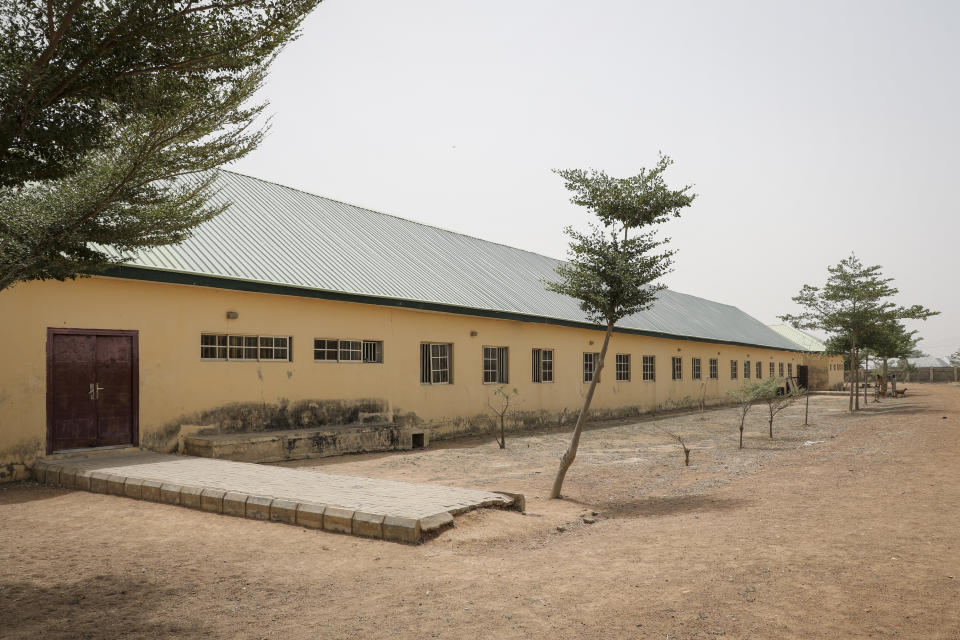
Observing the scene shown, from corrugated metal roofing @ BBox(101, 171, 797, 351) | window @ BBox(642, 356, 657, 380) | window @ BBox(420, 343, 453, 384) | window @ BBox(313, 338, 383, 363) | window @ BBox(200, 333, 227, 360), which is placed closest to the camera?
window @ BBox(200, 333, 227, 360)

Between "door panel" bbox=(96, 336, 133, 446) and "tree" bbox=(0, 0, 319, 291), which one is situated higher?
"tree" bbox=(0, 0, 319, 291)

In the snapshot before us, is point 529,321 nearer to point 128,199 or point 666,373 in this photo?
point 666,373

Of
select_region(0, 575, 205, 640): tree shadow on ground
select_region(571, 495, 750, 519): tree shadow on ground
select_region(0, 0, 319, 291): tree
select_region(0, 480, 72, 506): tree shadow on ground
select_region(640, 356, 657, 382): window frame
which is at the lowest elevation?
select_region(571, 495, 750, 519): tree shadow on ground

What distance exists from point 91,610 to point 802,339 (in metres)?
56.7

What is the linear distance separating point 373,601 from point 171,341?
26.9 feet

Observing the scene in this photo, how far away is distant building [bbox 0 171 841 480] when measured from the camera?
10.0 m

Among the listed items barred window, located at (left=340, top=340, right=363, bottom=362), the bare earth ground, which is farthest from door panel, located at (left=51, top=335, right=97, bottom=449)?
barred window, located at (left=340, top=340, right=363, bottom=362)

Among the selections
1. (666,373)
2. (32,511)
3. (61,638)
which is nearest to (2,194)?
(32,511)

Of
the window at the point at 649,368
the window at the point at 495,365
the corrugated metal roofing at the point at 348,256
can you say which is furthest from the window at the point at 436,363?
the window at the point at 649,368

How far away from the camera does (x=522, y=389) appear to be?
19.6 meters

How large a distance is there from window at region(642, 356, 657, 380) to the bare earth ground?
16799 millimetres

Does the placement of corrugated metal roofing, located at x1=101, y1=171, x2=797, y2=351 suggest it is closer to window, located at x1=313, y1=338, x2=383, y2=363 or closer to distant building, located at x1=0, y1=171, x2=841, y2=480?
distant building, located at x1=0, y1=171, x2=841, y2=480

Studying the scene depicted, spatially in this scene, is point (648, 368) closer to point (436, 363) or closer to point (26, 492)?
point (436, 363)

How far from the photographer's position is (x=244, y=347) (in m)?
12.4
